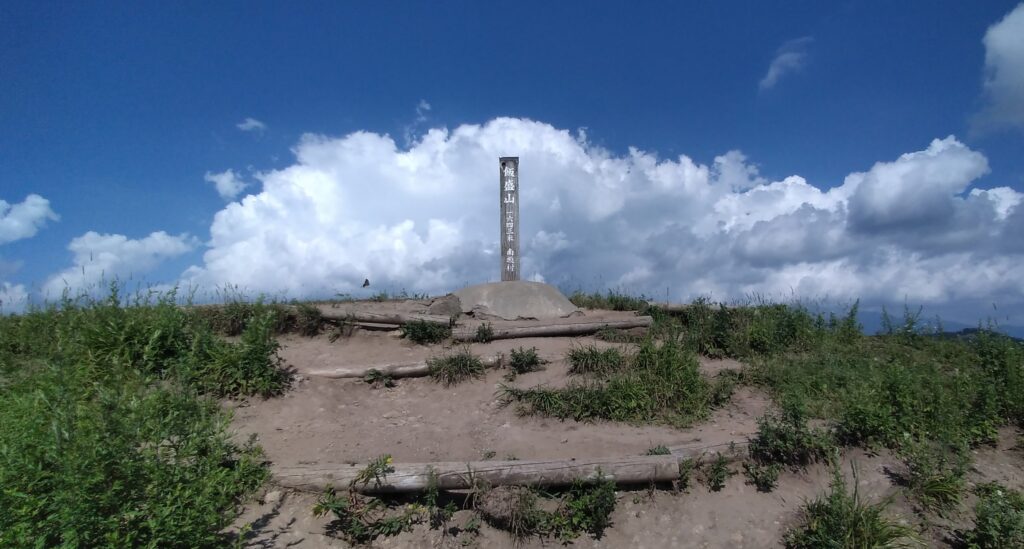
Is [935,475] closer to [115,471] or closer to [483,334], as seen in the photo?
[483,334]

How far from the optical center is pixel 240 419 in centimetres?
576

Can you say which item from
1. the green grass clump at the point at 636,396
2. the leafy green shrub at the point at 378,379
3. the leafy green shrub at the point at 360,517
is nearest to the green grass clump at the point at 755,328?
the green grass clump at the point at 636,396

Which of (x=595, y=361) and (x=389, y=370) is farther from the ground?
(x=595, y=361)

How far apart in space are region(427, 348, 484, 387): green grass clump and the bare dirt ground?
0.12 meters

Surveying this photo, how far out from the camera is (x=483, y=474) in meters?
4.46

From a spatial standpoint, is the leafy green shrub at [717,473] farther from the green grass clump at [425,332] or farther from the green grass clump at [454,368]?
the green grass clump at [425,332]

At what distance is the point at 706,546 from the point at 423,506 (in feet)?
7.44

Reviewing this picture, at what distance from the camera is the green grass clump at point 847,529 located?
3818 millimetres

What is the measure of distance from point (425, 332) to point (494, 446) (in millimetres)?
3523

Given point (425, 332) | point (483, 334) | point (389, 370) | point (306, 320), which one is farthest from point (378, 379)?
point (306, 320)

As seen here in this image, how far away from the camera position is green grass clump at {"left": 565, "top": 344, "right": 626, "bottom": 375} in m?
6.81

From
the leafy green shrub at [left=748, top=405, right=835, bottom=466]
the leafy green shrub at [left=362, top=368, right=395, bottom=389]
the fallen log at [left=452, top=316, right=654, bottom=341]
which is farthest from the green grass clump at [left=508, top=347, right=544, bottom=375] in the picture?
the leafy green shrub at [left=748, top=405, right=835, bottom=466]

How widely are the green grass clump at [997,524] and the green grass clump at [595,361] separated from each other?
355 cm

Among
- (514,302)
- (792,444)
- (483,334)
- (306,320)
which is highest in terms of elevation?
(514,302)
